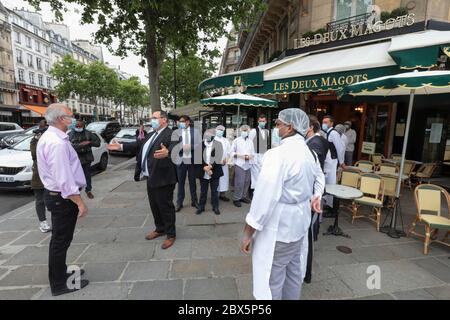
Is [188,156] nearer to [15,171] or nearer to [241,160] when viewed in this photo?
[241,160]

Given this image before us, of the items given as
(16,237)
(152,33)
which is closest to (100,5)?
(152,33)

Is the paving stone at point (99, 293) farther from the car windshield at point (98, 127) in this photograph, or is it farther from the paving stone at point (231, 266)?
the car windshield at point (98, 127)

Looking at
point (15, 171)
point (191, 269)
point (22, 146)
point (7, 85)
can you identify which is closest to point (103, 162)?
point (22, 146)

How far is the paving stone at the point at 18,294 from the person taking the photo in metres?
2.72

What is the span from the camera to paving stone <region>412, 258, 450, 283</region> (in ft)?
10.4

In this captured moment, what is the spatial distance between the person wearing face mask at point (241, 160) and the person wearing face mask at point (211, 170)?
2.00ft

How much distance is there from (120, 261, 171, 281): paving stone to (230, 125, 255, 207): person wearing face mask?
276cm

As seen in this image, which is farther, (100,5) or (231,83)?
(100,5)

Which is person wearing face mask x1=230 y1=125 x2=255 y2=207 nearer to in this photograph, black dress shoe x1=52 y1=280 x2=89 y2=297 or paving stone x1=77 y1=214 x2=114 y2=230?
paving stone x1=77 y1=214 x2=114 y2=230

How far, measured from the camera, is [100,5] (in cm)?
800

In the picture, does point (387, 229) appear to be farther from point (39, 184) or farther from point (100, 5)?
point (100, 5)

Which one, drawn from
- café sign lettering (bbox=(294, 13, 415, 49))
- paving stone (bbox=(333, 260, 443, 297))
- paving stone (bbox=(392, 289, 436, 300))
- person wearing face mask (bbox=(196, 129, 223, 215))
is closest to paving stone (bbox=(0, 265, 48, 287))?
person wearing face mask (bbox=(196, 129, 223, 215))
